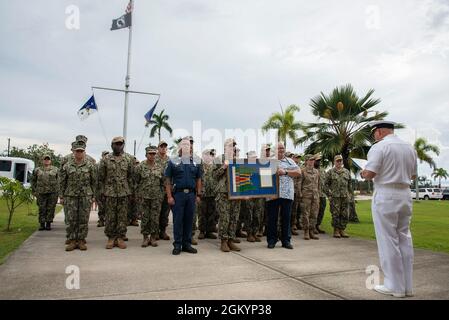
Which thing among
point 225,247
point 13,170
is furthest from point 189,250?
point 13,170

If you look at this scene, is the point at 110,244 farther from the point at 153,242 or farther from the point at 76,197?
the point at 76,197

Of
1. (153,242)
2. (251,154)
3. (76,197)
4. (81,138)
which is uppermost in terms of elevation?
(81,138)

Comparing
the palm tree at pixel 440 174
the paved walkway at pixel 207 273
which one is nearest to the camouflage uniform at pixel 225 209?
the paved walkway at pixel 207 273

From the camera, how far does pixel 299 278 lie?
4.20 meters

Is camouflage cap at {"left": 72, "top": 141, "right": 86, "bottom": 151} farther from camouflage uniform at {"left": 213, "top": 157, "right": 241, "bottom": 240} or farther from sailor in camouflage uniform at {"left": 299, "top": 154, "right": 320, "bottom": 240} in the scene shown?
sailor in camouflage uniform at {"left": 299, "top": 154, "right": 320, "bottom": 240}

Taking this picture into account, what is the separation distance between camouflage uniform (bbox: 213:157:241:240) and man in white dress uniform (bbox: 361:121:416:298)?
2.81 meters

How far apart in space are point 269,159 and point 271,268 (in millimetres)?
2477

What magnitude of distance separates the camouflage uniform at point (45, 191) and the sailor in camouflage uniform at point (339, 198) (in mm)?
6683

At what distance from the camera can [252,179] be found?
20.9 ft

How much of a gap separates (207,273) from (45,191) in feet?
19.6

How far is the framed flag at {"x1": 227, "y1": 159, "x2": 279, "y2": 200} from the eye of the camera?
6.15 m

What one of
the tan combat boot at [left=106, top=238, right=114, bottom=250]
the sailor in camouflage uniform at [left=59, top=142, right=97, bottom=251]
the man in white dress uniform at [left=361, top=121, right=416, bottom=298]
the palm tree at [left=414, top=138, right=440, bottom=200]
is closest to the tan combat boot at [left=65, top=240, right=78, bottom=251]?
the sailor in camouflage uniform at [left=59, top=142, right=97, bottom=251]
